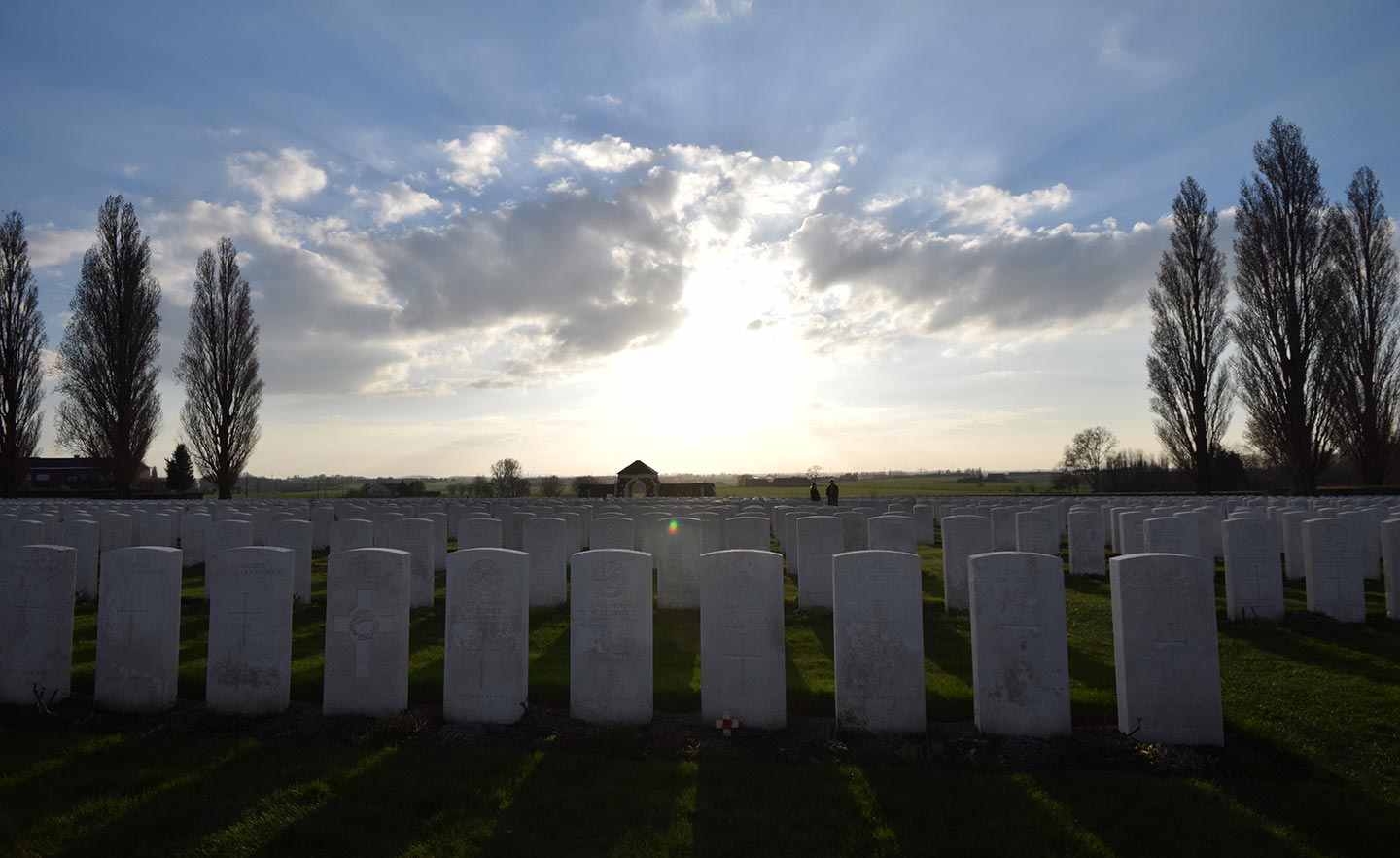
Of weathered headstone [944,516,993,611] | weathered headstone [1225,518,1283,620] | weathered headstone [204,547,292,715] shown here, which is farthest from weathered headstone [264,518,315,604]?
weathered headstone [1225,518,1283,620]

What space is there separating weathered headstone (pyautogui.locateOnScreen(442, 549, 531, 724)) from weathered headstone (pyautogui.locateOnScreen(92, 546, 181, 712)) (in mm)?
2321

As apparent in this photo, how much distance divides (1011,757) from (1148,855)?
1.20m

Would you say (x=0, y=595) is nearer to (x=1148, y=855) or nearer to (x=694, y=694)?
(x=694, y=694)

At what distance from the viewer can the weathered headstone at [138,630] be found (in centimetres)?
559

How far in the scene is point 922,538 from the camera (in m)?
17.6

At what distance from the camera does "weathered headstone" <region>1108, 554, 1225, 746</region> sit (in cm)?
478

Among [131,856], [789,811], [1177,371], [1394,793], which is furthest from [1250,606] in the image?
[1177,371]

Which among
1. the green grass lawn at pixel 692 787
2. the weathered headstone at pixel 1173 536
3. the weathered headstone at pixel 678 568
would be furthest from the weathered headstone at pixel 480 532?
the weathered headstone at pixel 1173 536

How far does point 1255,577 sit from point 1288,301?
84.5 feet

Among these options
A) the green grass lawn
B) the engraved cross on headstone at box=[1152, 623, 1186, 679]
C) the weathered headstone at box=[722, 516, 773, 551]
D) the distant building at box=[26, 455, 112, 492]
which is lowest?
the green grass lawn

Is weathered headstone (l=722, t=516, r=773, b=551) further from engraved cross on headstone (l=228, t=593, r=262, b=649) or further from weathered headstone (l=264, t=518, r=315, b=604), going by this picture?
engraved cross on headstone (l=228, t=593, r=262, b=649)

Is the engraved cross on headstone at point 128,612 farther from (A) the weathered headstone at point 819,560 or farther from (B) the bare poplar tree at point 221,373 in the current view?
(B) the bare poplar tree at point 221,373

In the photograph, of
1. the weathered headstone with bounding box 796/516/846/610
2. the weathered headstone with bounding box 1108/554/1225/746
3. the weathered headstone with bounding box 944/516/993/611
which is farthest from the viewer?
the weathered headstone with bounding box 796/516/846/610

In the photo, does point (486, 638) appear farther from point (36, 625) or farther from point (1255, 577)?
point (1255, 577)
